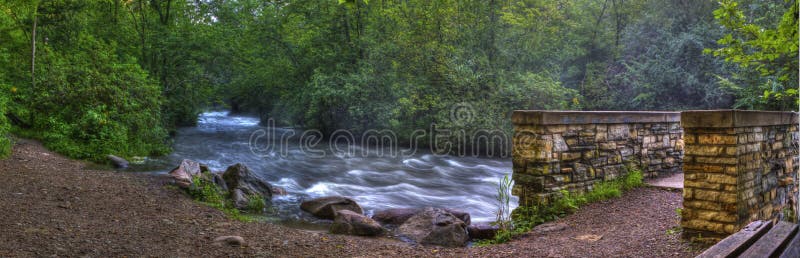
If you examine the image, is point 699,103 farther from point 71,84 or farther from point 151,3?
point 151,3

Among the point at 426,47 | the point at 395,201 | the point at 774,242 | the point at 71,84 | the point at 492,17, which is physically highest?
the point at 492,17

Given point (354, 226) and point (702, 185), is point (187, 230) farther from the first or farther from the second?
point (702, 185)

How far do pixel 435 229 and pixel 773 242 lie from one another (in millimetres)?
4329

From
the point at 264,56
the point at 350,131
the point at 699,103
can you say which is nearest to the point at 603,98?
the point at 699,103

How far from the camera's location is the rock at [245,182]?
9383 mm

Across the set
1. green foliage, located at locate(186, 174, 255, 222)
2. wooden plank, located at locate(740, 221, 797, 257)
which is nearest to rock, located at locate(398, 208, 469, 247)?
green foliage, located at locate(186, 174, 255, 222)

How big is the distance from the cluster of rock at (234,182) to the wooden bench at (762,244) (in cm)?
733

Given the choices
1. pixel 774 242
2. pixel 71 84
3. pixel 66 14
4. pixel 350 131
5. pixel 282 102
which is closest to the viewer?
pixel 774 242

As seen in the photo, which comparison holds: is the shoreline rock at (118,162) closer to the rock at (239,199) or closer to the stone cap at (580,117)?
the rock at (239,199)

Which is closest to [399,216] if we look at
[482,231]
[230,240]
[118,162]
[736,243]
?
[482,231]

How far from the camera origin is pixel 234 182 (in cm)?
955

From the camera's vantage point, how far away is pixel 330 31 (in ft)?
65.6

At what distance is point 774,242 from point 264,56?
21.3 metres

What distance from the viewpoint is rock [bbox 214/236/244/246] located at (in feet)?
18.2
